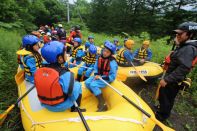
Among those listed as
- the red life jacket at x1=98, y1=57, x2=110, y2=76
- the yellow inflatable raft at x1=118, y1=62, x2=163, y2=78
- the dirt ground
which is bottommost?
the dirt ground

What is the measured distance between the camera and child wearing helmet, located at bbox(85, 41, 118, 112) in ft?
13.7

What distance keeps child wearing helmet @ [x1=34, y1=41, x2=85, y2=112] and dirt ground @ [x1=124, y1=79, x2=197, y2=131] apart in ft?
9.02

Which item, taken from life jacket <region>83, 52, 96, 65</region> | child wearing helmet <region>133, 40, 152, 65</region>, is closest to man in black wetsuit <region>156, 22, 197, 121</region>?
life jacket <region>83, 52, 96, 65</region>

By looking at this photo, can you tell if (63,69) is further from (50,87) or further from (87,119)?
(87,119)

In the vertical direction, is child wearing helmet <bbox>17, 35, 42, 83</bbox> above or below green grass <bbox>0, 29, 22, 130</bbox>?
above

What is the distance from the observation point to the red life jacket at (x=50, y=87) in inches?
107

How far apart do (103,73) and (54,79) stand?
205 centimetres

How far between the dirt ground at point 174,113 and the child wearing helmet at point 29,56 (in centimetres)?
325

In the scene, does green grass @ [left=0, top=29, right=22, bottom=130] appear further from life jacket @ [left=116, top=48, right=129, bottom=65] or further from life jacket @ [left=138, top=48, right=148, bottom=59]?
life jacket @ [left=138, top=48, right=148, bottom=59]

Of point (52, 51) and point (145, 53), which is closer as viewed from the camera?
point (52, 51)

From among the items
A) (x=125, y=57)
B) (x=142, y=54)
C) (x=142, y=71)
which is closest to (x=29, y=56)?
(x=125, y=57)

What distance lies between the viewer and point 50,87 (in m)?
2.73

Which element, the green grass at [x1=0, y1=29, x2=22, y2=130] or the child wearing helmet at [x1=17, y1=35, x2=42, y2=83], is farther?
the child wearing helmet at [x1=17, y1=35, x2=42, y2=83]

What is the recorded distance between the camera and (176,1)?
20.5 m
